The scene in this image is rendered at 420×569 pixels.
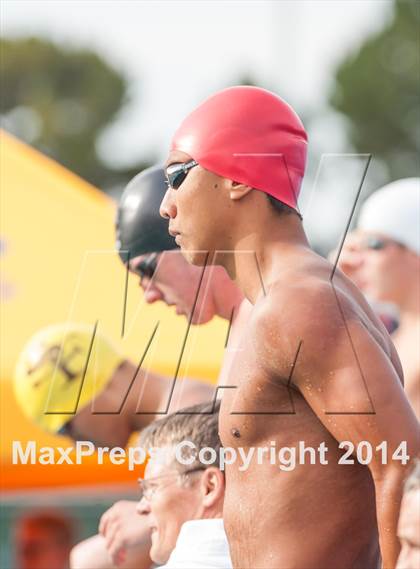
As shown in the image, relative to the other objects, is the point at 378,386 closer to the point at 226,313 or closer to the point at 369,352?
the point at 369,352

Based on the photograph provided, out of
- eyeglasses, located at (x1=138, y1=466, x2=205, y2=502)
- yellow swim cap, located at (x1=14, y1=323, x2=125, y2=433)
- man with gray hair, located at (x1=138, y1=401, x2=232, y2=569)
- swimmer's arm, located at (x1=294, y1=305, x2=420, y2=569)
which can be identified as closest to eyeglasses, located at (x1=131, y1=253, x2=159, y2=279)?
yellow swim cap, located at (x1=14, y1=323, x2=125, y2=433)

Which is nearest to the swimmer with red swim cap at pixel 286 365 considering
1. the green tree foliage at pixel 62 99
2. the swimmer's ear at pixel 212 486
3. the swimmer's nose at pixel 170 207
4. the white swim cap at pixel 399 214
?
the swimmer's nose at pixel 170 207

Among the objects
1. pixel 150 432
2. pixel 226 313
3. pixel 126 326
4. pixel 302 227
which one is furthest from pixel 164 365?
pixel 302 227

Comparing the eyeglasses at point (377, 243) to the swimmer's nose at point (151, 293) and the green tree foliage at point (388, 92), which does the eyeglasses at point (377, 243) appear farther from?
the green tree foliage at point (388, 92)

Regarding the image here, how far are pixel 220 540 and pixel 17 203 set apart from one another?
5.01 meters

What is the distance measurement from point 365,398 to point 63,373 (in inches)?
98.3

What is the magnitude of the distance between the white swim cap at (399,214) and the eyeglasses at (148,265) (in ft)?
3.83

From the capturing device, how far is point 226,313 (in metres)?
4.21

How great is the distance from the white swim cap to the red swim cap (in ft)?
6.89

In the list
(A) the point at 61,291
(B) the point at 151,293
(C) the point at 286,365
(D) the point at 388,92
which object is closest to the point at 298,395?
(C) the point at 286,365

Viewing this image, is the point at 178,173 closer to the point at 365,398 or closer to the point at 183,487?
the point at 365,398

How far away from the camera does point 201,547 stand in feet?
10.2

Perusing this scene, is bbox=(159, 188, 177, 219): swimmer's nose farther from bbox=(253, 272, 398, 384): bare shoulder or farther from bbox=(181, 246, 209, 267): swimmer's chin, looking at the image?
bbox=(253, 272, 398, 384): bare shoulder

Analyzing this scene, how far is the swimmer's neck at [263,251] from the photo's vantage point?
2783 millimetres
